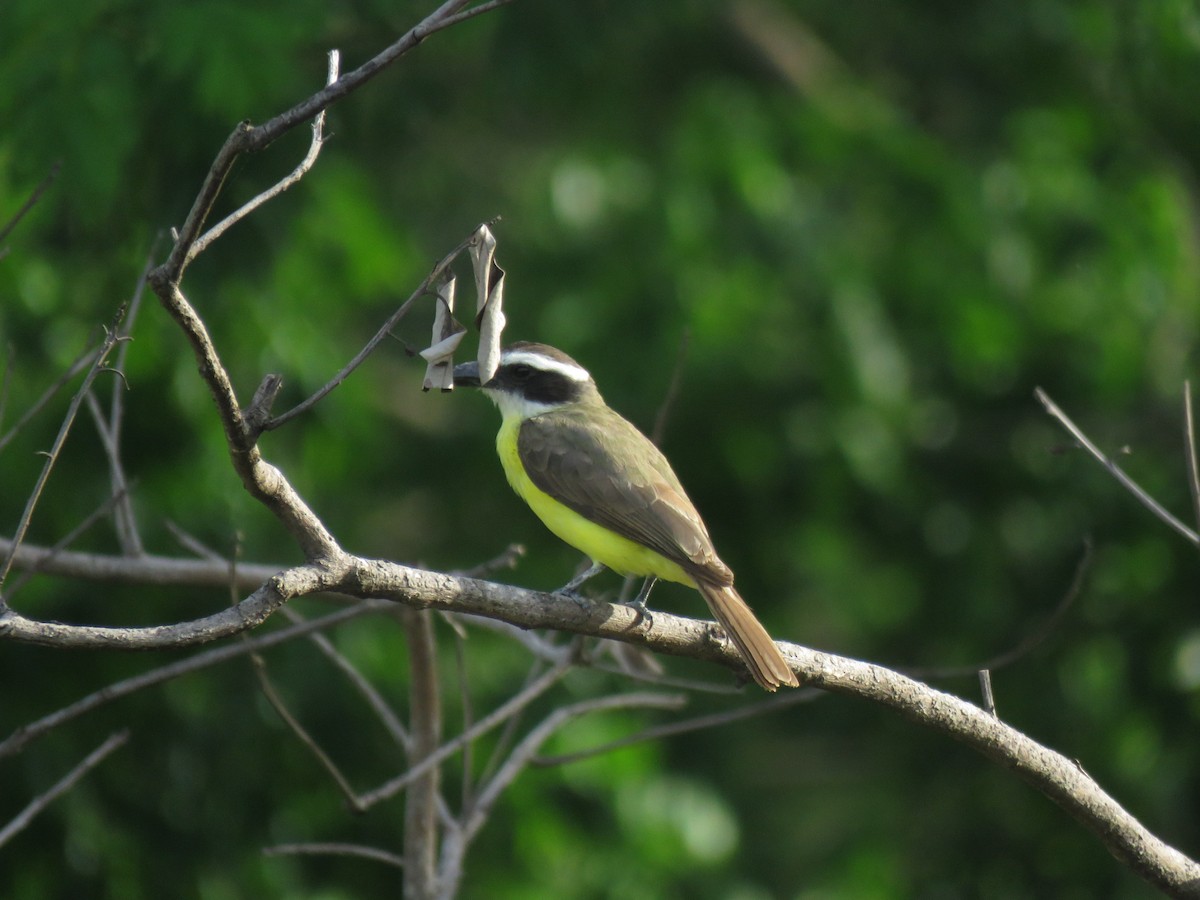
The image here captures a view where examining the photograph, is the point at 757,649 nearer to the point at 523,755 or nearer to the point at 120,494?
the point at 523,755

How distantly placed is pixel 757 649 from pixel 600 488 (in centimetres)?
138

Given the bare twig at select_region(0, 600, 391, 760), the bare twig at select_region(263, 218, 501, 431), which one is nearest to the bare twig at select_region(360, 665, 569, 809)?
the bare twig at select_region(0, 600, 391, 760)

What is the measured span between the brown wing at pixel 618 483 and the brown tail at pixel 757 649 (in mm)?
538

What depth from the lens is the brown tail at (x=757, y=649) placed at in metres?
3.85

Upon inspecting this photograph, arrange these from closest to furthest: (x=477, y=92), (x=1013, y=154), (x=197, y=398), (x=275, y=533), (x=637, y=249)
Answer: (x=197, y=398)
(x=275, y=533)
(x=637, y=249)
(x=1013, y=154)
(x=477, y=92)

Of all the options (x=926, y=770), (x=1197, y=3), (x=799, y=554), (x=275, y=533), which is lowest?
(x=926, y=770)

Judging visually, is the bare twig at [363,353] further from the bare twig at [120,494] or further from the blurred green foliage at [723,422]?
the blurred green foliage at [723,422]

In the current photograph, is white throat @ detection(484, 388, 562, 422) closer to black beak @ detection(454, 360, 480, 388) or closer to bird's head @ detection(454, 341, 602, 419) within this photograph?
bird's head @ detection(454, 341, 602, 419)

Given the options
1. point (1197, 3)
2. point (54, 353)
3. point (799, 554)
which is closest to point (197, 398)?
point (54, 353)

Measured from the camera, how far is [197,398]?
7000mm

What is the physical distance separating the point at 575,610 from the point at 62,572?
2085 millimetres

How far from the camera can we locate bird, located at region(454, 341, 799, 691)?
5.00m

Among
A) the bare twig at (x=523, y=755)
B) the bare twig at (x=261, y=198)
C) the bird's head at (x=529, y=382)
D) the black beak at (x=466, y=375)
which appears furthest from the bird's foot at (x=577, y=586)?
the bare twig at (x=261, y=198)

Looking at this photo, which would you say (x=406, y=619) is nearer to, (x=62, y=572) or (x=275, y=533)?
(x=62, y=572)
